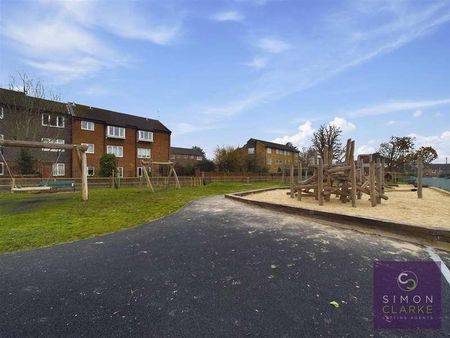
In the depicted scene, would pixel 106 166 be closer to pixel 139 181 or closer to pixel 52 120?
pixel 52 120

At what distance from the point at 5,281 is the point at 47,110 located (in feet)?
102

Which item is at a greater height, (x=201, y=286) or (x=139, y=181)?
(x=139, y=181)

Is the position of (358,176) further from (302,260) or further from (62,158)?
(62,158)

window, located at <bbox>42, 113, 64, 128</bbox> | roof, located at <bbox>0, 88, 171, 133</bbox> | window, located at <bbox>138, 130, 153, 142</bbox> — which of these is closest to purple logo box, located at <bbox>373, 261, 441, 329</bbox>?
roof, located at <bbox>0, 88, 171, 133</bbox>

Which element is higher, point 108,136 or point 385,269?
point 108,136

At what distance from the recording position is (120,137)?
39.4m

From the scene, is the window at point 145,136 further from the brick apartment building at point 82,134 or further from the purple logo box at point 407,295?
the purple logo box at point 407,295

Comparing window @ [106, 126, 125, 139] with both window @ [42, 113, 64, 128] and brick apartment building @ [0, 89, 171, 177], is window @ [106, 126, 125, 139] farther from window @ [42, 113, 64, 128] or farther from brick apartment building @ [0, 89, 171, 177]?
window @ [42, 113, 64, 128]

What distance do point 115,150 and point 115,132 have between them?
2665mm

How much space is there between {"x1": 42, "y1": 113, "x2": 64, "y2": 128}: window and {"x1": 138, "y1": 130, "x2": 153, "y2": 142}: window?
38.1ft

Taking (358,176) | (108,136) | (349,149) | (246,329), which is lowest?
(246,329)

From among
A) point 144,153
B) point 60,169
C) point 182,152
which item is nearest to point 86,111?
point 60,169

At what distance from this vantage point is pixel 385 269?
4293mm

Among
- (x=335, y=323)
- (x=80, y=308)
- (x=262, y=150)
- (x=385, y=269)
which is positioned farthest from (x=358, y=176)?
(x=262, y=150)
